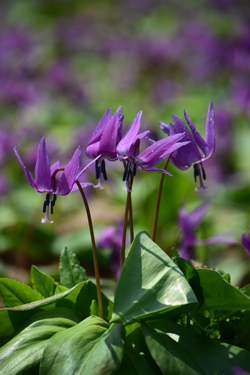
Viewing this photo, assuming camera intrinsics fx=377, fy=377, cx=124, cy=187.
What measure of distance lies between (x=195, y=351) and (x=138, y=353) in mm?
177

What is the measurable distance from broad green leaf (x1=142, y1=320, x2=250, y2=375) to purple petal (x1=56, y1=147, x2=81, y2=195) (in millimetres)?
491

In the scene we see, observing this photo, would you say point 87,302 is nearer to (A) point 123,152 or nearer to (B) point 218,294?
(B) point 218,294

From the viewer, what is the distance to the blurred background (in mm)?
3036

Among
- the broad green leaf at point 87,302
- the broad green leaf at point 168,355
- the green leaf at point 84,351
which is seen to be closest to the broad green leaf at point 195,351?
the broad green leaf at point 168,355

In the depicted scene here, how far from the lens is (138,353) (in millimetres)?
1181

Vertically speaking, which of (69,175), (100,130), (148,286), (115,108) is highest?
(115,108)

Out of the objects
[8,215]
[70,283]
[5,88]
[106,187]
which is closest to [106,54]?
[5,88]

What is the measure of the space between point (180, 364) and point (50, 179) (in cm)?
67

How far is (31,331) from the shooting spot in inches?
48.8

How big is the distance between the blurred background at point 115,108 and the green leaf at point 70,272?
286mm

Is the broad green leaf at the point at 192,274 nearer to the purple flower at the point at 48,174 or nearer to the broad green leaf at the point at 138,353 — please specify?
the broad green leaf at the point at 138,353

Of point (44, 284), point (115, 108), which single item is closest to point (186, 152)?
point (44, 284)

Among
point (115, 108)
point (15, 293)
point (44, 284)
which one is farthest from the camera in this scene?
point (115, 108)

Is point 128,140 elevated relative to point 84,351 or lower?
elevated
